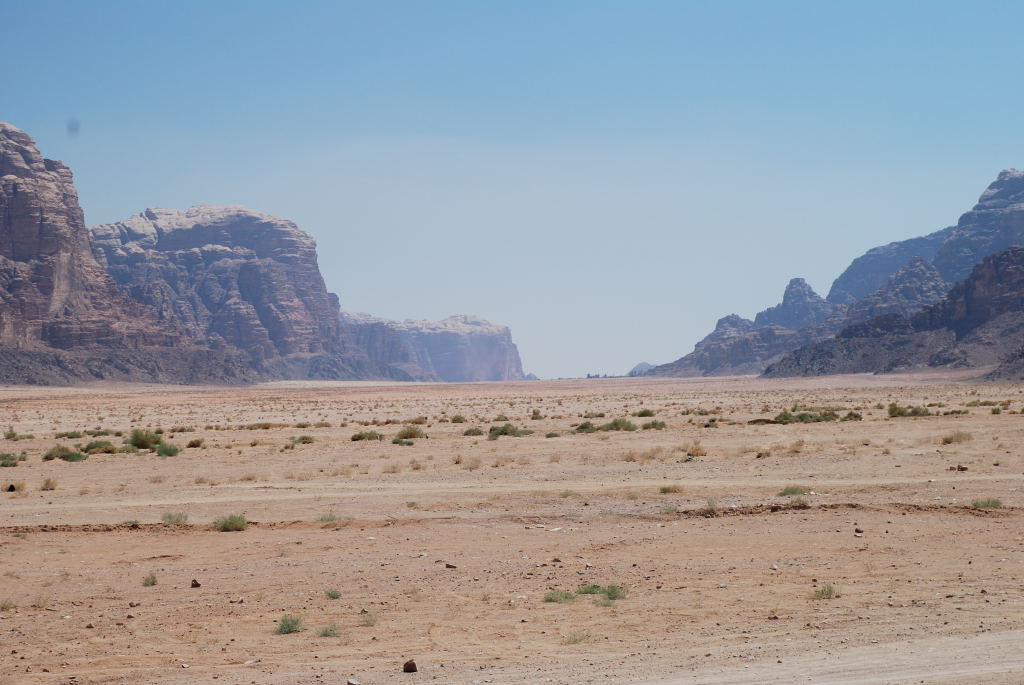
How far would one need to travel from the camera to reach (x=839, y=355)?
171875 mm

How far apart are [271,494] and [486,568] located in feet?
35.2

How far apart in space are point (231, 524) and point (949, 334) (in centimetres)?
15770

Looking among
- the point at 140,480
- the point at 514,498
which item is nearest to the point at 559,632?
the point at 514,498

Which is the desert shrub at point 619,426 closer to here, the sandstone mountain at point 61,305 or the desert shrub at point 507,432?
the desert shrub at point 507,432

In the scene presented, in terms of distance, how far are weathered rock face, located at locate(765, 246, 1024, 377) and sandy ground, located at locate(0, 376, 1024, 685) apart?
417 feet

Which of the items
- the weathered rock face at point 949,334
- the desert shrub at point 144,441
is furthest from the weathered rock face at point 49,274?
the desert shrub at point 144,441

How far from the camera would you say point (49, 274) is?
167750 millimetres

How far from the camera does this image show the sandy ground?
9125 mm

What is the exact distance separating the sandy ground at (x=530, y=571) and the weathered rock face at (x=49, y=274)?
479ft

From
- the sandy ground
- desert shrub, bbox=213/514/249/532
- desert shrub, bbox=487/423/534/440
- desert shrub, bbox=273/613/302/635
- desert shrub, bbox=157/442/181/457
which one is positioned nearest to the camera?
the sandy ground

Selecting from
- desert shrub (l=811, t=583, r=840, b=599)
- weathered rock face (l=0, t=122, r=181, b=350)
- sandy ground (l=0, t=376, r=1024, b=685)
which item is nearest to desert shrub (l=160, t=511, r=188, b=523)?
sandy ground (l=0, t=376, r=1024, b=685)

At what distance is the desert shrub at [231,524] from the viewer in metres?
17.7

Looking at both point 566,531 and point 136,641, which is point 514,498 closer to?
point 566,531

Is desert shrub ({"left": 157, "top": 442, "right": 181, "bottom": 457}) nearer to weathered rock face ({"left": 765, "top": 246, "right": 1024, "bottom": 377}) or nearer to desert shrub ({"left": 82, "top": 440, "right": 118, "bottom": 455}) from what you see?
desert shrub ({"left": 82, "top": 440, "right": 118, "bottom": 455})
